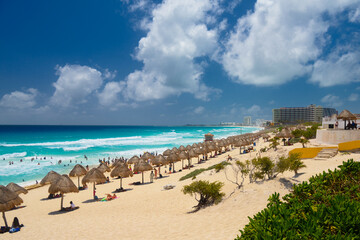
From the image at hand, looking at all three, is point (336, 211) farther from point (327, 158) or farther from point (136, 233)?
point (327, 158)

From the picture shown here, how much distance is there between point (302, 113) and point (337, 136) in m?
126

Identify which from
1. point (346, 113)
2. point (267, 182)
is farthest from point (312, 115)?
point (267, 182)

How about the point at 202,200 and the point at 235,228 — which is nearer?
the point at 235,228

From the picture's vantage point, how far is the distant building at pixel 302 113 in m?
123

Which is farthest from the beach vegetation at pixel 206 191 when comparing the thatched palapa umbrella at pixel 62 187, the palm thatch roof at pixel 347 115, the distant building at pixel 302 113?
A: the distant building at pixel 302 113

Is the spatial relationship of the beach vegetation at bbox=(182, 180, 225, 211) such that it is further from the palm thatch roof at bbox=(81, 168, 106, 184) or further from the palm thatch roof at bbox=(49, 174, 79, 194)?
the palm thatch roof at bbox=(81, 168, 106, 184)

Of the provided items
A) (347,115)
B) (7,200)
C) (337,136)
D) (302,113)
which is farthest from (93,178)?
(302,113)

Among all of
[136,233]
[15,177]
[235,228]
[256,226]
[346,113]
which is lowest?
[15,177]

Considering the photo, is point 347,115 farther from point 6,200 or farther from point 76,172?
point 6,200

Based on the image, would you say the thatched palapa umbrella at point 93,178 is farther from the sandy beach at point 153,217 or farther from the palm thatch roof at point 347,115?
the palm thatch roof at point 347,115

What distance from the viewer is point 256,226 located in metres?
A: 3.03

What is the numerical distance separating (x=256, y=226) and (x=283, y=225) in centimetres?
37

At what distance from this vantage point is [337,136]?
17625mm

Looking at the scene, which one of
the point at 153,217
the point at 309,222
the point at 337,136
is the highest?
the point at 337,136
